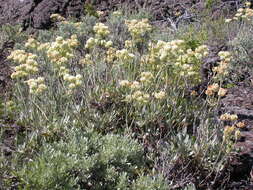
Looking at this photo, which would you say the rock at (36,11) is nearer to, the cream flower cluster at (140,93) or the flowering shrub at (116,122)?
the flowering shrub at (116,122)

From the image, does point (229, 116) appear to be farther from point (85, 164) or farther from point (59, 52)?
point (59, 52)

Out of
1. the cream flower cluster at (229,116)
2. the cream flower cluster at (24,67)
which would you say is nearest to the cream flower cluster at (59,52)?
the cream flower cluster at (24,67)

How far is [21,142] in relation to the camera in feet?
11.3

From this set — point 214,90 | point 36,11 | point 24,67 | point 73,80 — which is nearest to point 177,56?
point 214,90

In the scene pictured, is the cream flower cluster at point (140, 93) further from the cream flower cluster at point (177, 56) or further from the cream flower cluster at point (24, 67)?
the cream flower cluster at point (24, 67)

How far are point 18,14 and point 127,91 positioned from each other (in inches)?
177

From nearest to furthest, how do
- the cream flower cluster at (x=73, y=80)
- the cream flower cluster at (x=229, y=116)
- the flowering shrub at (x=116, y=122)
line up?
the flowering shrub at (x=116, y=122) → the cream flower cluster at (x=229, y=116) → the cream flower cluster at (x=73, y=80)

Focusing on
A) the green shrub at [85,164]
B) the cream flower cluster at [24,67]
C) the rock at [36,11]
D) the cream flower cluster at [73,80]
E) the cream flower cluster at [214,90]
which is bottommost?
the green shrub at [85,164]

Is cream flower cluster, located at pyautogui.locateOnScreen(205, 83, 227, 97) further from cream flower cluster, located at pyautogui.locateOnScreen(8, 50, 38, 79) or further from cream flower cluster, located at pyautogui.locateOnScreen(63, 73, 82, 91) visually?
cream flower cluster, located at pyautogui.locateOnScreen(8, 50, 38, 79)

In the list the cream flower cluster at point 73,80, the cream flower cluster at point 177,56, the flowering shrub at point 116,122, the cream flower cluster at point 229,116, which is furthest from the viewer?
the cream flower cluster at point 177,56

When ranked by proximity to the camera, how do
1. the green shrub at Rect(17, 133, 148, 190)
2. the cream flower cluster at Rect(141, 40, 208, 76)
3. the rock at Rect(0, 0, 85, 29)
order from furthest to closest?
the rock at Rect(0, 0, 85, 29) → the cream flower cluster at Rect(141, 40, 208, 76) → the green shrub at Rect(17, 133, 148, 190)

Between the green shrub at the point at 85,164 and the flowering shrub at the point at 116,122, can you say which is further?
the flowering shrub at the point at 116,122

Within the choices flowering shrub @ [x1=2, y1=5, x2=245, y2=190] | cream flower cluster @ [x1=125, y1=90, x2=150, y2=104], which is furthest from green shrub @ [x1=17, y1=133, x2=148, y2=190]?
cream flower cluster @ [x1=125, y1=90, x2=150, y2=104]

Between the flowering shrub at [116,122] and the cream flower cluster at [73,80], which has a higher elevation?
the cream flower cluster at [73,80]
